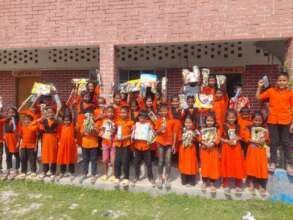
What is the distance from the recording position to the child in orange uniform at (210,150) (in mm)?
5805

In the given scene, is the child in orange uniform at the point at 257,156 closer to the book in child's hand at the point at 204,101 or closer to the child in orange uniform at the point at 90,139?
the book in child's hand at the point at 204,101

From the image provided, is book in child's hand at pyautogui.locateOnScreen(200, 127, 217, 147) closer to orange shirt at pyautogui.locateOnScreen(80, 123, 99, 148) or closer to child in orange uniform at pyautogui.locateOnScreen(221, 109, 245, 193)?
child in orange uniform at pyautogui.locateOnScreen(221, 109, 245, 193)

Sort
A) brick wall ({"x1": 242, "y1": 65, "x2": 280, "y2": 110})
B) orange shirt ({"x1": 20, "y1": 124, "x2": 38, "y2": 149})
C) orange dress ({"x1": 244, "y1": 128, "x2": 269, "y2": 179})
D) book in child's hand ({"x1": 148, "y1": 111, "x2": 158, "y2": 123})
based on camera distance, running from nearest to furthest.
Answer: orange dress ({"x1": 244, "y1": 128, "x2": 269, "y2": 179}), book in child's hand ({"x1": 148, "y1": 111, "x2": 158, "y2": 123}), orange shirt ({"x1": 20, "y1": 124, "x2": 38, "y2": 149}), brick wall ({"x1": 242, "y1": 65, "x2": 280, "y2": 110})

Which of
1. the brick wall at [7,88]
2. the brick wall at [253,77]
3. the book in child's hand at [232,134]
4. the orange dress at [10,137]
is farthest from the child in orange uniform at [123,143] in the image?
the brick wall at [7,88]

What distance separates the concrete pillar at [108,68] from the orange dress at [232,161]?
8.82ft

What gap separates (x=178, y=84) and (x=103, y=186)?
17.9 ft

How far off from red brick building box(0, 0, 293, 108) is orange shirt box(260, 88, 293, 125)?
0.87m

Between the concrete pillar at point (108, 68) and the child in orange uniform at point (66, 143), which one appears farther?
the concrete pillar at point (108, 68)

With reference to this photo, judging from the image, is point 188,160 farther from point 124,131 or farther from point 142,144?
point 124,131

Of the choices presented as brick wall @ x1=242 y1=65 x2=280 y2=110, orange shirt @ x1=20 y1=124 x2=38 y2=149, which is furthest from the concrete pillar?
brick wall @ x1=242 y1=65 x2=280 y2=110

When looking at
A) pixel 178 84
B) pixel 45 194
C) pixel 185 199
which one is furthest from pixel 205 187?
pixel 178 84

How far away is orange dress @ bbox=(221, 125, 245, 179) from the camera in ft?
19.0

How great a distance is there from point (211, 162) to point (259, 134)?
2.89ft

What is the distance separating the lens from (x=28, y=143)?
6.74 metres
